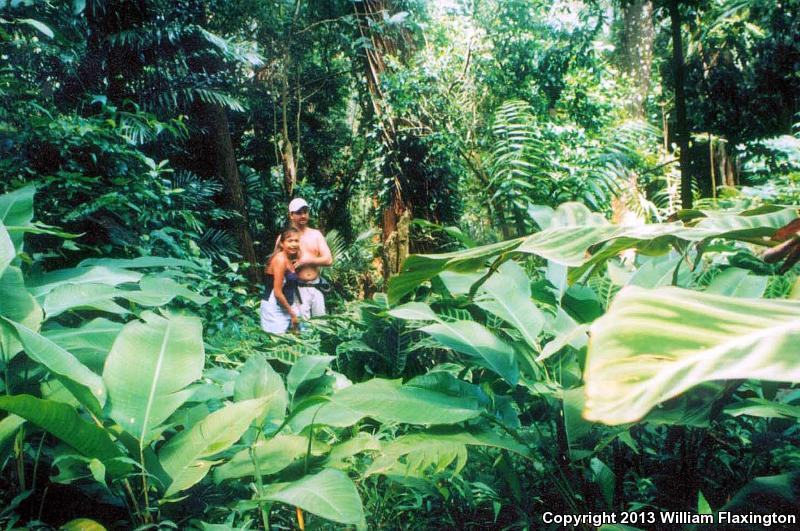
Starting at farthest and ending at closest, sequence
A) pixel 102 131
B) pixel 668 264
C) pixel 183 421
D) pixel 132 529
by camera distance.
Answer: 1. pixel 102 131
2. pixel 668 264
3. pixel 183 421
4. pixel 132 529

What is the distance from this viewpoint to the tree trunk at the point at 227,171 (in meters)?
7.06

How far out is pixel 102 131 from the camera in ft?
9.79

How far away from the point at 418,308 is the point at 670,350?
1.21 meters

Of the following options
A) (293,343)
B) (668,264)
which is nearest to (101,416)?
(668,264)

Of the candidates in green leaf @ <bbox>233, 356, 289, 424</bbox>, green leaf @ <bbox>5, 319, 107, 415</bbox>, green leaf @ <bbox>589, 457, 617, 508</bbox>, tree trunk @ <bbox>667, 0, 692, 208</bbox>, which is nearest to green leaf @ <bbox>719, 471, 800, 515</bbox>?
green leaf @ <bbox>589, 457, 617, 508</bbox>

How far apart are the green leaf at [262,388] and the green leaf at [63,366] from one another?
45 centimetres

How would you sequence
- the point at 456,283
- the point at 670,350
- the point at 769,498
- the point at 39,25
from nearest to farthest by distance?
1. the point at 670,350
2. the point at 769,498
3. the point at 456,283
4. the point at 39,25

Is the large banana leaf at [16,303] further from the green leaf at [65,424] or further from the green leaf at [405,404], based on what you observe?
the green leaf at [405,404]

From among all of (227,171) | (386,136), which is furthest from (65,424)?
(227,171)

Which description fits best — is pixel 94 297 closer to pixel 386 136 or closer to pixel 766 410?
pixel 766 410

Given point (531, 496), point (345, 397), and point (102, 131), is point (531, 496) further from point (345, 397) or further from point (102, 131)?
point (102, 131)

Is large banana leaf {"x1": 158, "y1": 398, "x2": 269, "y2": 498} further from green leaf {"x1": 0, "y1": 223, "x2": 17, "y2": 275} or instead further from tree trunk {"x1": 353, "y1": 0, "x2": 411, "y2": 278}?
tree trunk {"x1": 353, "y1": 0, "x2": 411, "y2": 278}

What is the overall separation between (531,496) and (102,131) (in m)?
3.10

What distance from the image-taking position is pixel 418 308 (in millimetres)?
1717
